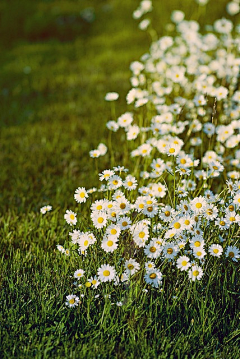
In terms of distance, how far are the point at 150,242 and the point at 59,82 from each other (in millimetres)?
3933

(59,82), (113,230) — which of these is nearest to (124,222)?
(113,230)

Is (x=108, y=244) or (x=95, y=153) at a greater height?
(x=95, y=153)

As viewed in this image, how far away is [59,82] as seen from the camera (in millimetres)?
5500

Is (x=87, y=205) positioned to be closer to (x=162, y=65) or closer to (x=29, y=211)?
(x=29, y=211)

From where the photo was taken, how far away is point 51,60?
6.36 metres

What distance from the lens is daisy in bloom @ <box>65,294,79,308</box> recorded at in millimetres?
1951

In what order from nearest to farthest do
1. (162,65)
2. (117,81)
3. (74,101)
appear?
(162,65)
(74,101)
(117,81)

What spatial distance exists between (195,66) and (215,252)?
215 cm

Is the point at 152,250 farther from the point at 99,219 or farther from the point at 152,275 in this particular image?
the point at 99,219

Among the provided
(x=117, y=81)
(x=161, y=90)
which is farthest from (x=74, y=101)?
(x=161, y=90)

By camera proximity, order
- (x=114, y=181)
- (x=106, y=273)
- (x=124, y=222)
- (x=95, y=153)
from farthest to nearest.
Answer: (x=95, y=153) → (x=114, y=181) → (x=124, y=222) → (x=106, y=273)

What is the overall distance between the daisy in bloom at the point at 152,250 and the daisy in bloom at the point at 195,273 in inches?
6.8

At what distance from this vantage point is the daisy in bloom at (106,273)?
1.91 m

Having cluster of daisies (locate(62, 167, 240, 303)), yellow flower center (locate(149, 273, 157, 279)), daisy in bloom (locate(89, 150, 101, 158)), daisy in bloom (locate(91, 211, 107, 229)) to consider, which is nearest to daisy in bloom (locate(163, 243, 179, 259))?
cluster of daisies (locate(62, 167, 240, 303))
